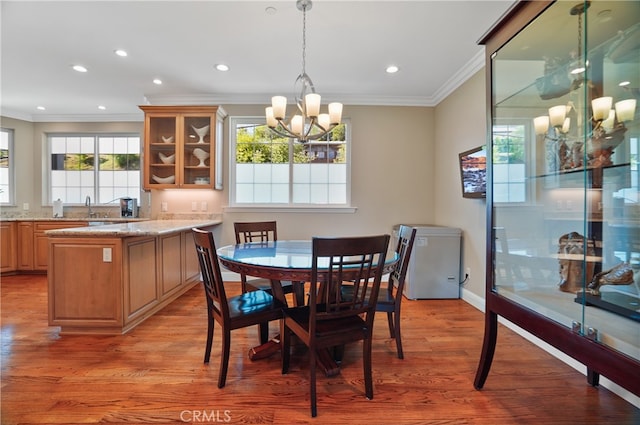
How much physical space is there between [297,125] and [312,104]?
302 millimetres

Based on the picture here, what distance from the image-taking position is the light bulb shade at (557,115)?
5.28 ft

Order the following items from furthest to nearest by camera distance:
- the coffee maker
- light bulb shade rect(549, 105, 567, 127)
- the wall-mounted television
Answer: the coffee maker < the wall-mounted television < light bulb shade rect(549, 105, 567, 127)

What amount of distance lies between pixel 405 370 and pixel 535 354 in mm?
1087

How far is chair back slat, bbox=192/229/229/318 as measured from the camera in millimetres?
1702

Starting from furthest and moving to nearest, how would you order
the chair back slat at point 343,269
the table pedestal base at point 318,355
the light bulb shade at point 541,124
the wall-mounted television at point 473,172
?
the wall-mounted television at point 473,172 → the table pedestal base at point 318,355 → the light bulb shade at point 541,124 → the chair back slat at point 343,269

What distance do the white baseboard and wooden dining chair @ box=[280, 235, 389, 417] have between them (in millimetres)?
1194

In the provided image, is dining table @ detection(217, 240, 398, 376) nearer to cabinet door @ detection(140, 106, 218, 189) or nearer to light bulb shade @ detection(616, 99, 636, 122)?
light bulb shade @ detection(616, 99, 636, 122)

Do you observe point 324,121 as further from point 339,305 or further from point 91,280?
point 91,280

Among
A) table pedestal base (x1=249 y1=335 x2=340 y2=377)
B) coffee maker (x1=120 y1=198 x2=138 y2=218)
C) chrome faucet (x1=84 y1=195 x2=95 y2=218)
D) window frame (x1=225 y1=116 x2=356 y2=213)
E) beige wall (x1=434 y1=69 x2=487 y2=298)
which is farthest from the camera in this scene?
chrome faucet (x1=84 y1=195 x2=95 y2=218)

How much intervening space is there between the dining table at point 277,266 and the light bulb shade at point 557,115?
4.04 feet

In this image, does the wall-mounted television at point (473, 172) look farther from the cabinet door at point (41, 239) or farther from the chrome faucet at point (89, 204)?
the chrome faucet at point (89, 204)

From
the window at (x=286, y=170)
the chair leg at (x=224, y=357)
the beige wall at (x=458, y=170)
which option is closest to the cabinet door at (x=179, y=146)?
the window at (x=286, y=170)

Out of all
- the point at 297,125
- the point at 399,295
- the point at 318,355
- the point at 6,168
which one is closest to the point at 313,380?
the point at 318,355

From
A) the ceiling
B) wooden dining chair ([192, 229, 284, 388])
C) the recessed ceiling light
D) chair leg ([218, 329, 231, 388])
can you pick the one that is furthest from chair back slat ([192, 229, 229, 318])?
the recessed ceiling light
